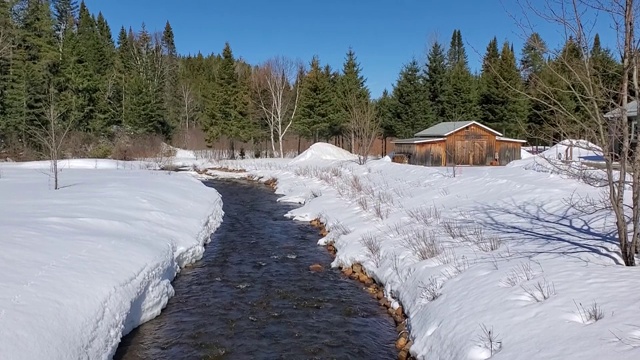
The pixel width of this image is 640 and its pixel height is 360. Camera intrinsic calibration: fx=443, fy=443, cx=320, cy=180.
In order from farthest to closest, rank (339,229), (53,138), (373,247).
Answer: (53,138)
(339,229)
(373,247)

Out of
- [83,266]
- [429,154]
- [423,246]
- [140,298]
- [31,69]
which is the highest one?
[31,69]

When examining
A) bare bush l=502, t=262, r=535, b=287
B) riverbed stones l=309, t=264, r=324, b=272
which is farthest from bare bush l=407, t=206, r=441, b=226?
bare bush l=502, t=262, r=535, b=287

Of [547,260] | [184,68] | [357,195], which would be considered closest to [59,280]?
[547,260]

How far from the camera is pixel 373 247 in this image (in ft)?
32.4

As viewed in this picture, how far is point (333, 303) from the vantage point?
8.06m

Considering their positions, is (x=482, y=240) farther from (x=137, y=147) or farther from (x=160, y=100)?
(x=160, y=100)

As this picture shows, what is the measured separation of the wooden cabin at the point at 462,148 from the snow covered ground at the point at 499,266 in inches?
582

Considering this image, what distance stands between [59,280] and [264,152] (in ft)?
141

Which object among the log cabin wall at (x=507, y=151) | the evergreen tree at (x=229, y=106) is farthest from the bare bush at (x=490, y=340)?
the evergreen tree at (x=229, y=106)

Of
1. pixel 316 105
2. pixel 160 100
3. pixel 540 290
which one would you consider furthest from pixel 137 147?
pixel 540 290

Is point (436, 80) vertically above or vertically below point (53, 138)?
above

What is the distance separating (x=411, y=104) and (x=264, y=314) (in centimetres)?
3467

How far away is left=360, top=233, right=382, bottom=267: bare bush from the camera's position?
373 inches

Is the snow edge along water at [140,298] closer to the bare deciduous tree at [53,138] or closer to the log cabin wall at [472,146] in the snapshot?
the bare deciduous tree at [53,138]
